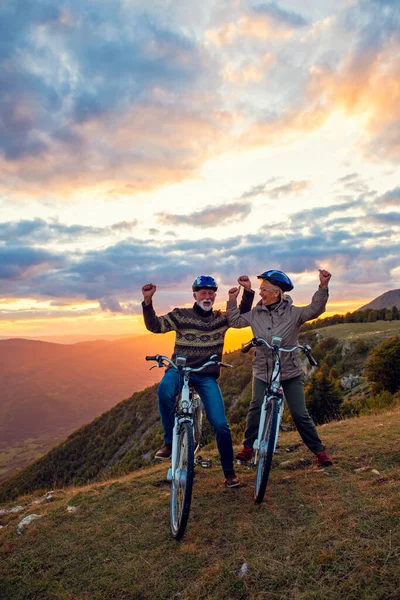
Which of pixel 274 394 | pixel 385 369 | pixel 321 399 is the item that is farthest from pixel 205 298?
pixel 385 369

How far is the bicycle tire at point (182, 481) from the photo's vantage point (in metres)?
4.71

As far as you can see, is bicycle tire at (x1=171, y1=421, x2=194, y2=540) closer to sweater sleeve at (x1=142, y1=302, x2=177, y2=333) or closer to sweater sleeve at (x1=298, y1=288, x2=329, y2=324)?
sweater sleeve at (x1=142, y1=302, x2=177, y2=333)

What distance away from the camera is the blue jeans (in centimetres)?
583

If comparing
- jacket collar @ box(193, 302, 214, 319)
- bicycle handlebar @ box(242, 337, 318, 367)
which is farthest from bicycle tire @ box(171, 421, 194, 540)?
jacket collar @ box(193, 302, 214, 319)

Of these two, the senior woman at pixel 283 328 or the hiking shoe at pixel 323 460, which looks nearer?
the senior woman at pixel 283 328

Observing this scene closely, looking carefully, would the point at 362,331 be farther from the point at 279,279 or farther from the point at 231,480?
the point at 231,480

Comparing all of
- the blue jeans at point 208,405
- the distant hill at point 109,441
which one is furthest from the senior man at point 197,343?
the distant hill at point 109,441

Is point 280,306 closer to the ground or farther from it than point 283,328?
farther from it

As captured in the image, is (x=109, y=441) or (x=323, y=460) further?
(x=109, y=441)

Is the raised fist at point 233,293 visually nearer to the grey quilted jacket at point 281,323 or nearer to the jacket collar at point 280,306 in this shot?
the grey quilted jacket at point 281,323

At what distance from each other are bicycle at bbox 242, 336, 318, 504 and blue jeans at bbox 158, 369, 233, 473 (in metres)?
0.45

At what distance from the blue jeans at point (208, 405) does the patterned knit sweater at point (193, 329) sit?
0.24 m

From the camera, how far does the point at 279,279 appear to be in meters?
6.53

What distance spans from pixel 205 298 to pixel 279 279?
1.24 m
